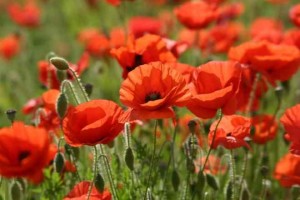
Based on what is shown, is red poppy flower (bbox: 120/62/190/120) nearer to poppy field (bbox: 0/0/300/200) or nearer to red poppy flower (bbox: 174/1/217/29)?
poppy field (bbox: 0/0/300/200)

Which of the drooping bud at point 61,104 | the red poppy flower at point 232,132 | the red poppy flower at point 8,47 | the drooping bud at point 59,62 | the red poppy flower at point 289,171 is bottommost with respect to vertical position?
the red poppy flower at point 8,47

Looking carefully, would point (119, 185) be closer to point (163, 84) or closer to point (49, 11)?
point (163, 84)

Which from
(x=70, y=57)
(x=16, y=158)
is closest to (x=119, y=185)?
(x=16, y=158)

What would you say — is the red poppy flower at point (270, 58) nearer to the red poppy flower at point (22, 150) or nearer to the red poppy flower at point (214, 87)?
the red poppy flower at point (214, 87)

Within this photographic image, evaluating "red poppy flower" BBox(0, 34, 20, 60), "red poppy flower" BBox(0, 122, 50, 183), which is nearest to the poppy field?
"red poppy flower" BBox(0, 122, 50, 183)

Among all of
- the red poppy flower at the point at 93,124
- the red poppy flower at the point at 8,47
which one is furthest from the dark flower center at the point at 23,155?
the red poppy flower at the point at 8,47

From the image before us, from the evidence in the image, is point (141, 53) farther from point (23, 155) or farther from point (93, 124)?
point (23, 155)
